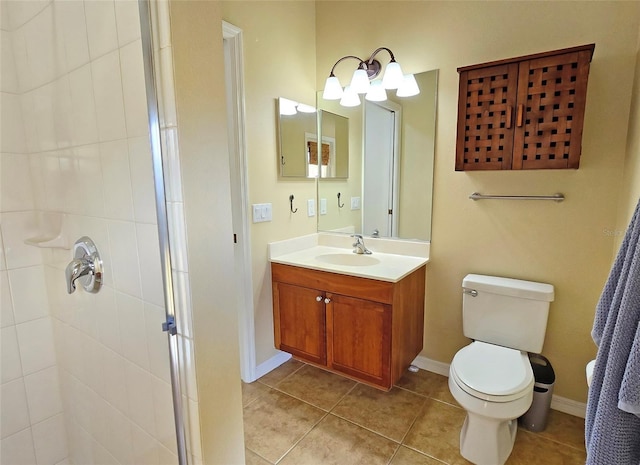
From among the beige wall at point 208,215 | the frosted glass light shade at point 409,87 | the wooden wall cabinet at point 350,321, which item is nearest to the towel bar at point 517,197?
the wooden wall cabinet at point 350,321

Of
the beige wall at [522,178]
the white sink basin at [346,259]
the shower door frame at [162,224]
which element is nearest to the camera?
the shower door frame at [162,224]

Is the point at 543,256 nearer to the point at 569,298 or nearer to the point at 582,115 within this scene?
the point at 569,298

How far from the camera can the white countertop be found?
1994mm

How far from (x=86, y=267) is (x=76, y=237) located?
13 centimetres

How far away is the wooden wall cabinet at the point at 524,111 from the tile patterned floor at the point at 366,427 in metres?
1.37

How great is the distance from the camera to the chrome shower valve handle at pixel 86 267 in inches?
40.9

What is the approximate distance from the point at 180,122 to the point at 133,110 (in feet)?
0.54

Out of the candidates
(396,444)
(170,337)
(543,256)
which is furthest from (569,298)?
(170,337)

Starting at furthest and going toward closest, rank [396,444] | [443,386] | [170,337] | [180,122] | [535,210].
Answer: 1. [443,386]
2. [535,210]
3. [396,444]
4. [170,337]
5. [180,122]

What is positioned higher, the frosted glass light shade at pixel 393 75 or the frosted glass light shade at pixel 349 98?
the frosted glass light shade at pixel 393 75

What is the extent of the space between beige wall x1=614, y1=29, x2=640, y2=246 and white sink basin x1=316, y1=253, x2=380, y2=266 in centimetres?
129

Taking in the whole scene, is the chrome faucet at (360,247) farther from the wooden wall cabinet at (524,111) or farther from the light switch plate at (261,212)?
the wooden wall cabinet at (524,111)

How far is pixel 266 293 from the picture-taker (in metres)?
2.31

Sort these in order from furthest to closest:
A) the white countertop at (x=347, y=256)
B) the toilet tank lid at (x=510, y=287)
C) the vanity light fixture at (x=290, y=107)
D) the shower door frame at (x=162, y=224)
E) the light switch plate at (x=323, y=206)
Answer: the light switch plate at (x=323, y=206), the vanity light fixture at (x=290, y=107), the white countertop at (x=347, y=256), the toilet tank lid at (x=510, y=287), the shower door frame at (x=162, y=224)
